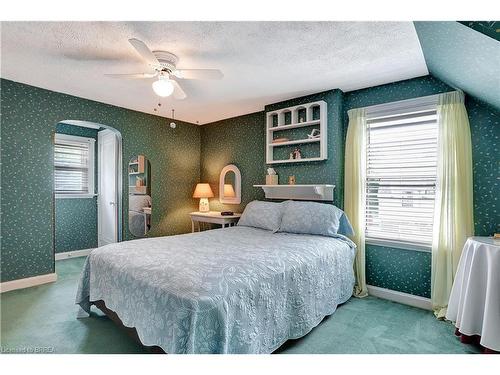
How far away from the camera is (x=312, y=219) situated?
302cm

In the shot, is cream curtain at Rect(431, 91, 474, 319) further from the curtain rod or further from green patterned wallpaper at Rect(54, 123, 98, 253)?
green patterned wallpaper at Rect(54, 123, 98, 253)

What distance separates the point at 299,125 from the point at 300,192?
0.87 meters

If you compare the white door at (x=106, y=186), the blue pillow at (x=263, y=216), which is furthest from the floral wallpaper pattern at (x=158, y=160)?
the white door at (x=106, y=186)

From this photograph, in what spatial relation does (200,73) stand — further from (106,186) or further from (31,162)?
(106,186)

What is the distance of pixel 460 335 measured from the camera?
2.19 m

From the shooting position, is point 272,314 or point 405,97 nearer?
point 272,314

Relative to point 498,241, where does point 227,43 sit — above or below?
above

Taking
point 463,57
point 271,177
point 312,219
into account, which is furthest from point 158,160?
point 463,57

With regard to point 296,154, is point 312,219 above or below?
below
